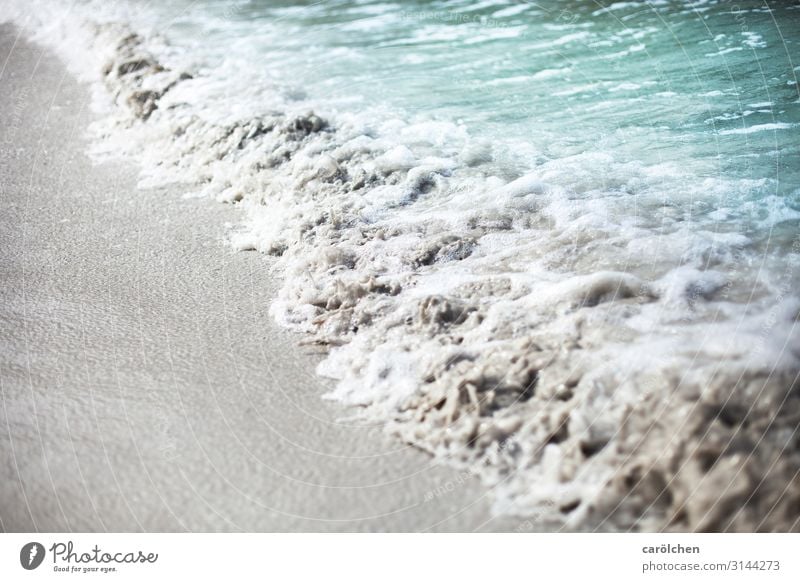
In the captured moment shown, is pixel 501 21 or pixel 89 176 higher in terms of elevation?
pixel 501 21

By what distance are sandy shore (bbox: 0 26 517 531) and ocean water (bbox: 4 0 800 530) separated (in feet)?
0.35

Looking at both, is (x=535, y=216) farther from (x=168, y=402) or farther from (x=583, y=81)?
(x=583, y=81)

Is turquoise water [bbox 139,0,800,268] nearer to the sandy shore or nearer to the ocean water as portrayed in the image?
the ocean water

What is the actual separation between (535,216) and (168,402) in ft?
4.35

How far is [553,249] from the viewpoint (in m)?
2.33

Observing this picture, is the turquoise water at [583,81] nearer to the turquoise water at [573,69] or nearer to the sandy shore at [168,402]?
the turquoise water at [573,69]

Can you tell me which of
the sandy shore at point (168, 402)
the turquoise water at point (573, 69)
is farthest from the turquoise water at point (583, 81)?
the sandy shore at point (168, 402)

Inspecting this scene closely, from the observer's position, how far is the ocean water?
167 cm

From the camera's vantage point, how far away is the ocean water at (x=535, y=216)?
1.67m

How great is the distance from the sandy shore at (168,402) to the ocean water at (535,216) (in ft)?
0.35

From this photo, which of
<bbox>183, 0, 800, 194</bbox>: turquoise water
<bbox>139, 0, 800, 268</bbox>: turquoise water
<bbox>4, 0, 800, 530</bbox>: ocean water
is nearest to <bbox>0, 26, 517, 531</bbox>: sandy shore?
<bbox>4, 0, 800, 530</bbox>: ocean water

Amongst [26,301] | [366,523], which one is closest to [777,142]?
[366,523]
